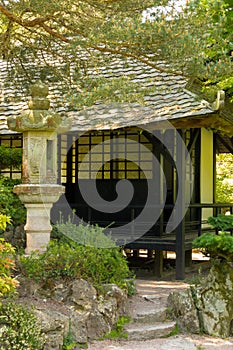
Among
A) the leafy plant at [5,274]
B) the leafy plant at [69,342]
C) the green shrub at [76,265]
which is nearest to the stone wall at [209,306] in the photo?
the green shrub at [76,265]

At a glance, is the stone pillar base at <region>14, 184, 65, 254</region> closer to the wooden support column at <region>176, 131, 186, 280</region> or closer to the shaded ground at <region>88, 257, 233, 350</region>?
the shaded ground at <region>88, 257, 233, 350</region>

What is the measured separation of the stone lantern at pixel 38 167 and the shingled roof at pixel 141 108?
7.39 feet

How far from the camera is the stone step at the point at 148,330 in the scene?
24.6 feet

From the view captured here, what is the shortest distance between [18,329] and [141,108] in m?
6.26

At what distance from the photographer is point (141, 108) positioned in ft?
37.7

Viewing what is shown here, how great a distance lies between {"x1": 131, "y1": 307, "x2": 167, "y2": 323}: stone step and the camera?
7871 mm

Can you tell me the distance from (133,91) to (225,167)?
1422 cm

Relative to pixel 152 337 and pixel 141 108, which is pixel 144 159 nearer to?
pixel 141 108

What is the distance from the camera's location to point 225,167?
2375cm

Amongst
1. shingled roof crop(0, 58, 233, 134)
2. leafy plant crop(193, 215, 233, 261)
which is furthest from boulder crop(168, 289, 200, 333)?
shingled roof crop(0, 58, 233, 134)

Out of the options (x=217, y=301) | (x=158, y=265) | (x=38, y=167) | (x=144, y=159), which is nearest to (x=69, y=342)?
(x=217, y=301)

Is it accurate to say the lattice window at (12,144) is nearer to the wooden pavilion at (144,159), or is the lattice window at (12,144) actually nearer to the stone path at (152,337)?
the wooden pavilion at (144,159)

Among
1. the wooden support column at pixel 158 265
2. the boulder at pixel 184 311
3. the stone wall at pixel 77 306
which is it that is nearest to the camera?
the stone wall at pixel 77 306

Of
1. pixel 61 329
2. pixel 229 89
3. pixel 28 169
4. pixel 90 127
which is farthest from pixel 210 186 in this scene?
pixel 61 329
